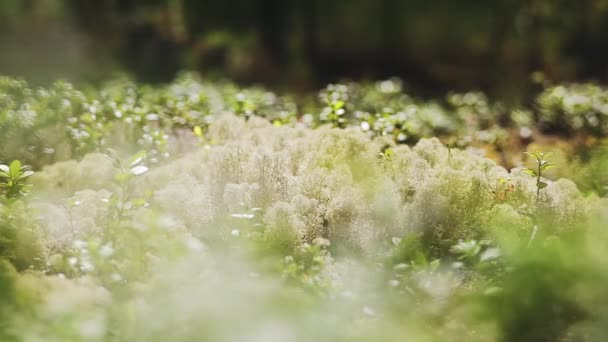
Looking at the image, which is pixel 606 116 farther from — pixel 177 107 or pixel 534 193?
pixel 177 107

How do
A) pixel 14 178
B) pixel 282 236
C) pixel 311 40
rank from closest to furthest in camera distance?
pixel 282 236
pixel 14 178
pixel 311 40

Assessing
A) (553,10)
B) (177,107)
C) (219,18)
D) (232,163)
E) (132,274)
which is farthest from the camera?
(219,18)

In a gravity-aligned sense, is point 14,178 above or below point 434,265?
above

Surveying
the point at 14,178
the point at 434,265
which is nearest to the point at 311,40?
the point at 14,178

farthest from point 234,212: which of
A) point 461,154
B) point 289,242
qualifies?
point 461,154

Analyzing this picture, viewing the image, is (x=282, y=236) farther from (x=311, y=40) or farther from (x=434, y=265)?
(x=311, y=40)

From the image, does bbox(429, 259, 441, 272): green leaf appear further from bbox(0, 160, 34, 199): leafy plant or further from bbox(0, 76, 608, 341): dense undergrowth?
bbox(0, 160, 34, 199): leafy plant

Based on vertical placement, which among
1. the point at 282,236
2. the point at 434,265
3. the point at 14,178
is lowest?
the point at 434,265
